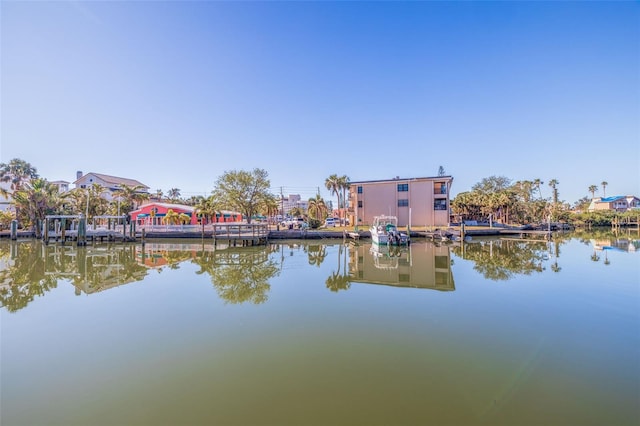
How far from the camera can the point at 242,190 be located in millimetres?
38812

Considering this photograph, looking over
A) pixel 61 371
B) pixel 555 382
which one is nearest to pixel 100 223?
pixel 61 371

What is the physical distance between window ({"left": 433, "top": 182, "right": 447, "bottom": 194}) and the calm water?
30122 millimetres

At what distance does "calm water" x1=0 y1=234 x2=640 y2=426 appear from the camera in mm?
4445

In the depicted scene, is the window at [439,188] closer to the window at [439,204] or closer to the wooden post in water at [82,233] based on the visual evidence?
the window at [439,204]

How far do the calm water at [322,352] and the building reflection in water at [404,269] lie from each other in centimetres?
51

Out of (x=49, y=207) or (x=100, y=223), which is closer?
(x=49, y=207)

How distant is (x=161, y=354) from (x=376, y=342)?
4.81 meters

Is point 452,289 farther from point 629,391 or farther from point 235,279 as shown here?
point 235,279

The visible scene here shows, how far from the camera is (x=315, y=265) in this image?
1850 cm

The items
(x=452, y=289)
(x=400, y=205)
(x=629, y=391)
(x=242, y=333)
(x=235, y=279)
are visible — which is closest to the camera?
(x=629, y=391)

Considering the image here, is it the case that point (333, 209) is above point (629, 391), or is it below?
above

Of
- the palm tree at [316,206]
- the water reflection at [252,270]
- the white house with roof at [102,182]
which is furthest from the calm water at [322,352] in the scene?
the white house with roof at [102,182]

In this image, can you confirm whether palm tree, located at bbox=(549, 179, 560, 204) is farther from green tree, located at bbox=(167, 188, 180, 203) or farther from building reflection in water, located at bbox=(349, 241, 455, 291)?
green tree, located at bbox=(167, 188, 180, 203)

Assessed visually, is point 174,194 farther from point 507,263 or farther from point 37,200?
point 507,263
